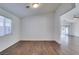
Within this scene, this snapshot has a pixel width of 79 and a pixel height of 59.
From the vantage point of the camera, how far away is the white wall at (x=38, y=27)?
918cm

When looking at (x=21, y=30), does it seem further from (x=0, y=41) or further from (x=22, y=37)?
(x=0, y=41)

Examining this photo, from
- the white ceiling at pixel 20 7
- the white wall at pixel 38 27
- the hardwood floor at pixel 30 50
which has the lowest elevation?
the hardwood floor at pixel 30 50

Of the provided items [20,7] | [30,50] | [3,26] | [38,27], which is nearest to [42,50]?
[30,50]

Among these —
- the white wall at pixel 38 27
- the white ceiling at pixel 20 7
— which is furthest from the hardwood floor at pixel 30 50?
the white wall at pixel 38 27

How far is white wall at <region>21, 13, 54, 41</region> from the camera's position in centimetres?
918

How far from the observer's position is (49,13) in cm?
906

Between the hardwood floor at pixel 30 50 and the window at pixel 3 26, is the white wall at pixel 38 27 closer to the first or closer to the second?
the hardwood floor at pixel 30 50

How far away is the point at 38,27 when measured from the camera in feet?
30.4

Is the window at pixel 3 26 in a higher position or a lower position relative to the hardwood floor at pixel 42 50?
higher

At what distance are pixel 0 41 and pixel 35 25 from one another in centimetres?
488
